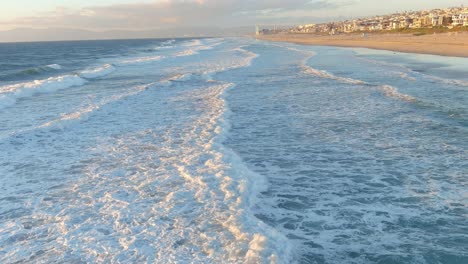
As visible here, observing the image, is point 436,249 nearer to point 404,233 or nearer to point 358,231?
point 404,233

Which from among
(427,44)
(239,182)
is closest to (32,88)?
(239,182)

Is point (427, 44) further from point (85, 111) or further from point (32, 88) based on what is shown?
point (85, 111)

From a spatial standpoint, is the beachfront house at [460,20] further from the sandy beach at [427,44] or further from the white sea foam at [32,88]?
the white sea foam at [32,88]

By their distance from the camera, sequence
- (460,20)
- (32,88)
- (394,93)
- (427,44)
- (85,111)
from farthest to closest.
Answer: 1. (460,20)
2. (427,44)
3. (32,88)
4. (394,93)
5. (85,111)

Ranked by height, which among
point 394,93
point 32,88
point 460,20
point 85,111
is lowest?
point 394,93

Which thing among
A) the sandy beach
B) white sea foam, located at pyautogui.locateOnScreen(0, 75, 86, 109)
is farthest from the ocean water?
the sandy beach

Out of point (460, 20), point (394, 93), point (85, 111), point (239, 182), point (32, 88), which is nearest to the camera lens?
point (239, 182)
